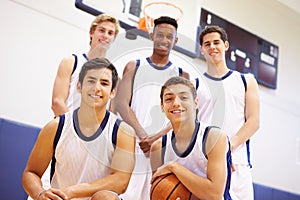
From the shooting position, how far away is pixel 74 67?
1779mm

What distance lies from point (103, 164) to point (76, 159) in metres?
0.10

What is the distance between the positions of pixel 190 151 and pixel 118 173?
31 centimetres

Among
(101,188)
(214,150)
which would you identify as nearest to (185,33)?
(214,150)

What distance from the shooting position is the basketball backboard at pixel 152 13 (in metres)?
2.62

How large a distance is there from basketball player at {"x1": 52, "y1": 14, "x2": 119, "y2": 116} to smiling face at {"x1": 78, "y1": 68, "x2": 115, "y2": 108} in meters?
0.27

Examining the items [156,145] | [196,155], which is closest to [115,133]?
[156,145]

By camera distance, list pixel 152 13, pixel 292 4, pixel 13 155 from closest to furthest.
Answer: pixel 13 155, pixel 152 13, pixel 292 4

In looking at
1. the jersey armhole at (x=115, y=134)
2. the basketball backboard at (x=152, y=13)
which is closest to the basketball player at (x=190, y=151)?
the jersey armhole at (x=115, y=134)

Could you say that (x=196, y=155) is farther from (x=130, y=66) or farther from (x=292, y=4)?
(x=292, y=4)

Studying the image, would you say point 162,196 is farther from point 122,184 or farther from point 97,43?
point 97,43

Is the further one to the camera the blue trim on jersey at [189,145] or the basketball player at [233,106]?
the basketball player at [233,106]

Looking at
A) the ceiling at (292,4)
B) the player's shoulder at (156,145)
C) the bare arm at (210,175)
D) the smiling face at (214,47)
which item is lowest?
the bare arm at (210,175)

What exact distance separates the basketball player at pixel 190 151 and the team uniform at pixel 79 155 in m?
0.22

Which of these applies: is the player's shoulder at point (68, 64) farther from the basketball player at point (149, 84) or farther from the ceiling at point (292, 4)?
the ceiling at point (292, 4)
